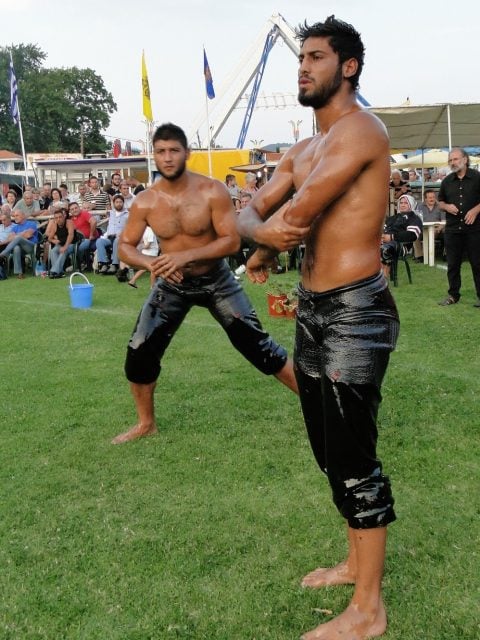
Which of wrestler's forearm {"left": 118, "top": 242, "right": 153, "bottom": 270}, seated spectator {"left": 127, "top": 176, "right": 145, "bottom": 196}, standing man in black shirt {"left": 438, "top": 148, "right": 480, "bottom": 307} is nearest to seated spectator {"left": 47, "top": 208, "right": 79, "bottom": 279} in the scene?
seated spectator {"left": 127, "top": 176, "right": 145, "bottom": 196}

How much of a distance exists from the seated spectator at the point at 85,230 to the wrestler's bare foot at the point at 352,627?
12.9m

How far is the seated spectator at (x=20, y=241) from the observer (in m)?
14.6

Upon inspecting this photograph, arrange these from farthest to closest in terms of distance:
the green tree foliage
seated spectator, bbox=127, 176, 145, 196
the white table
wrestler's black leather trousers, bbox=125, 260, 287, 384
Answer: the green tree foliage → seated spectator, bbox=127, 176, 145, 196 → the white table → wrestler's black leather trousers, bbox=125, 260, 287, 384

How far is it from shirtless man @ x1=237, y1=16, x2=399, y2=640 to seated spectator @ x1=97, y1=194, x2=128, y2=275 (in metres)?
11.8

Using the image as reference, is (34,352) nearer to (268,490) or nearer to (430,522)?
(268,490)

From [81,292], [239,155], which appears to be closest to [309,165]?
[81,292]

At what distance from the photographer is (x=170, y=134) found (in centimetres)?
427

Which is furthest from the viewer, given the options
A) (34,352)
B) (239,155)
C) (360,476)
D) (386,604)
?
(239,155)

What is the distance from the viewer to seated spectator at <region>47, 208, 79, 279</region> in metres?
14.1

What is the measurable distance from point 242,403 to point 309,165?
306 centimetres

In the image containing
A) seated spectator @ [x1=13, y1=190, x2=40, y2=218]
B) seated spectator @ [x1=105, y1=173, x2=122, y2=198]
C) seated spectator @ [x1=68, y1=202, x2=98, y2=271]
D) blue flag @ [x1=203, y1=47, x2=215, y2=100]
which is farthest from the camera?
blue flag @ [x1=203, y1=47, x2=215, y2=100]

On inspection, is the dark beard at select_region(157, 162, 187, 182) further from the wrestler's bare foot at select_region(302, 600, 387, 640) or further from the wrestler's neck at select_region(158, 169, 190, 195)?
the wrestler's bare foot at select_region(302, 600, 387, 640)

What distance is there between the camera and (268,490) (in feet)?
12.3

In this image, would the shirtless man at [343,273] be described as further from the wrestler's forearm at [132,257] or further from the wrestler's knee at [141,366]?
the wrestler's knee at [141,366]
